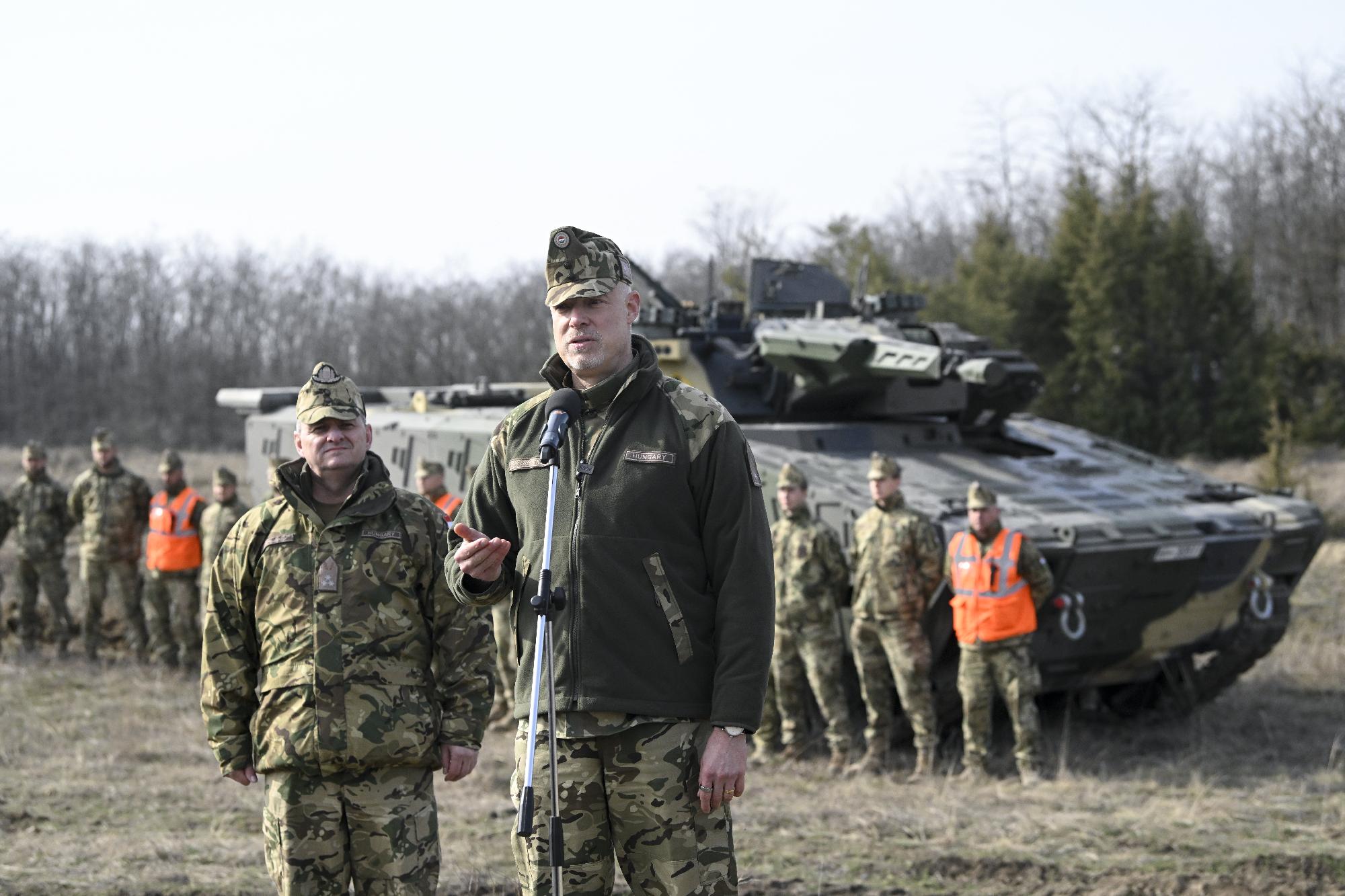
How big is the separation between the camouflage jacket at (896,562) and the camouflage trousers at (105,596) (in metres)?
6.79

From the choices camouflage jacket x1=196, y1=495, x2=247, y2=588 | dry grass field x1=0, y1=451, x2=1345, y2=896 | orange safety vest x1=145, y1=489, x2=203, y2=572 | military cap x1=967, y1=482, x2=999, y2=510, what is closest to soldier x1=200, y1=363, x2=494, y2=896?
dry grass field x1=0, y1=451, x2=1345, y2=896

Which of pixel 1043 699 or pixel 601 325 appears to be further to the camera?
pixel 1043 699

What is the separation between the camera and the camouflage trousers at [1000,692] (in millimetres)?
8406

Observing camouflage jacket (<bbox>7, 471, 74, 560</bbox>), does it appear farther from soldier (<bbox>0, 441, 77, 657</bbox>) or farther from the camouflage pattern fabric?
the camouflage pattern fabric

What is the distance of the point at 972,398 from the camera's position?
10500mm

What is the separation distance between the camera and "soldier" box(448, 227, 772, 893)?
3.29 m

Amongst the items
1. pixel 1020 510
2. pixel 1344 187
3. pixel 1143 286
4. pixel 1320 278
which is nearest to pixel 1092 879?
pixel 1020 510

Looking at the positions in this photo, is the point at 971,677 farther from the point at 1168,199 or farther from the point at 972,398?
the point at 1168,199

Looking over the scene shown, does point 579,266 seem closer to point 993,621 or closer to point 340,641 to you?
point 340,641

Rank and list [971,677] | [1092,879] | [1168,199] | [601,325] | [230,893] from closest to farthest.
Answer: [601,325] < [230,893] < [1092,879] < [971,677] < [1168,199]

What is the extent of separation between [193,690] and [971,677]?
5.99 m

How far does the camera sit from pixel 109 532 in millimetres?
12445

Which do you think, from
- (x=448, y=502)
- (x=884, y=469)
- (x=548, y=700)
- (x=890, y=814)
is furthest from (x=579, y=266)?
(x=448, y=502)

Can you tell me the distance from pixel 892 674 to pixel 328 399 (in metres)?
5.54
